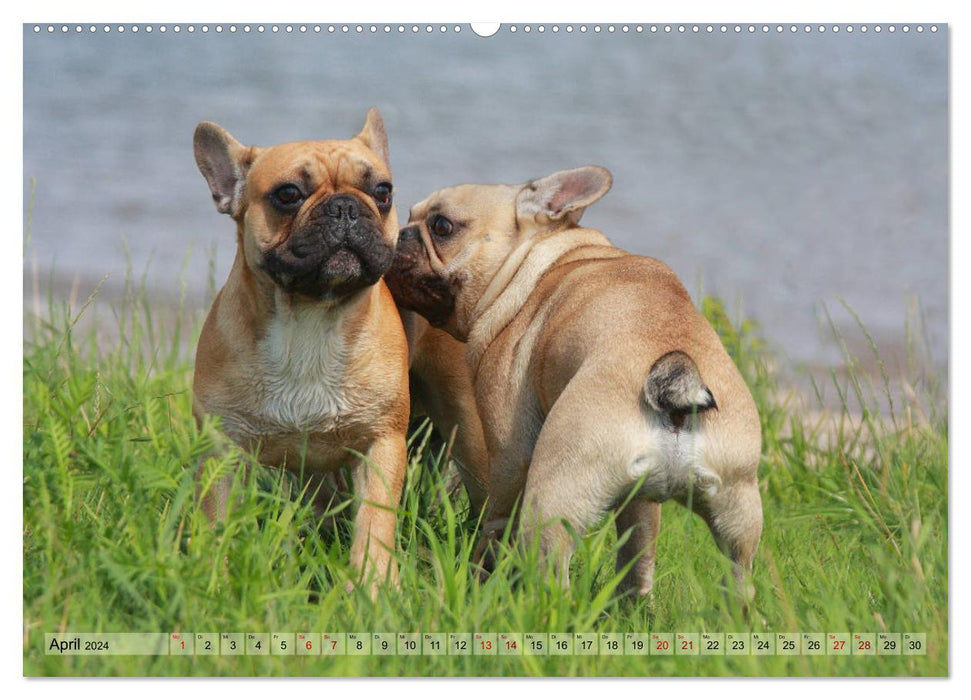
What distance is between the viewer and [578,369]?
3.55 meters

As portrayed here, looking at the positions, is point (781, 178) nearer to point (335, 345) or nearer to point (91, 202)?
point (335, 345)

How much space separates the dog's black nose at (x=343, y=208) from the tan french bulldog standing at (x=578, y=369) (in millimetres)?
762

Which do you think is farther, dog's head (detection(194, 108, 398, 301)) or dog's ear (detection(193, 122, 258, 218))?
dog's ear (detection(193, 122, 258, 218))

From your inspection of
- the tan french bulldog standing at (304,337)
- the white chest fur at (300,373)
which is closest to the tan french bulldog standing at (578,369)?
the tan french bulldog standing at (304,337)

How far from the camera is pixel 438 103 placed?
3.97 metres

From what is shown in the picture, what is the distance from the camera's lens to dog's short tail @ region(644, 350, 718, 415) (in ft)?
10.5

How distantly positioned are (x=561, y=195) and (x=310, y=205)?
115 centimetres

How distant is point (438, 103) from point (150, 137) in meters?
0.98

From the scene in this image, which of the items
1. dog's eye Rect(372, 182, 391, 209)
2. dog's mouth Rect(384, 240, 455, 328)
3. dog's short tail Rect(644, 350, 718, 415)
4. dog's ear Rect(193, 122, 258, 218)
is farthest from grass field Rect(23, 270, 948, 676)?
dog's eye Rect(372, 182, 391, 209)

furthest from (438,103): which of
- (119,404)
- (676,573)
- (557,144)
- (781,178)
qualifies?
(676,573)

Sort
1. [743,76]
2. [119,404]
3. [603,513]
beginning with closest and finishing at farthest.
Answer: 1. [603,513]
2. [743,76]
3. [119,404]

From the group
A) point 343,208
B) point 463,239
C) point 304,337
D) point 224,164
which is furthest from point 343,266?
point 463,239

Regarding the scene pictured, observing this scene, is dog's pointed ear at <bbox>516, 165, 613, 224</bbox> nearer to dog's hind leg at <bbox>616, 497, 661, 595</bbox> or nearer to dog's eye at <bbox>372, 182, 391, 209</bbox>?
dog's eye at <bbox>372, 182, 391, 209</bbox>

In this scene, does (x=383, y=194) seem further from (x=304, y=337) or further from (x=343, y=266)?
(x=304, y=337)
